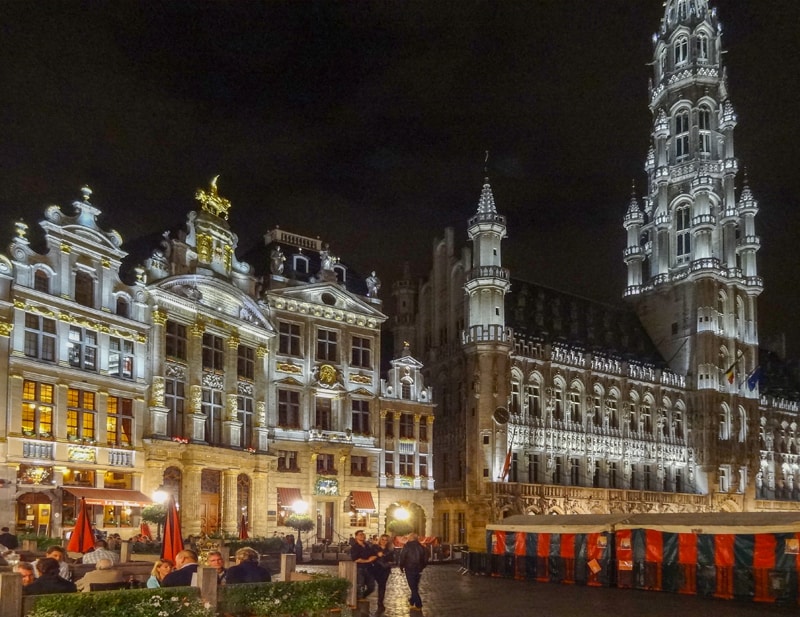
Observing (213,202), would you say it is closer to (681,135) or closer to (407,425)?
(407,425)

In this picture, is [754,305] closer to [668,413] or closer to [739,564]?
[668,413]

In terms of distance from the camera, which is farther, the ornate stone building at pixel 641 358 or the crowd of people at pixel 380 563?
the ornate stone building at pixel 641 358

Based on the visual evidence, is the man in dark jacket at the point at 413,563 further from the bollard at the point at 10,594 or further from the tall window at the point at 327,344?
the tall window at the point at 327,344

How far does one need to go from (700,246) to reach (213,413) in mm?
46137

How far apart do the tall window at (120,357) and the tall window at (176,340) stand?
233 centimetres

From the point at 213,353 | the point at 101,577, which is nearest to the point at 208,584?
the point at 101,577

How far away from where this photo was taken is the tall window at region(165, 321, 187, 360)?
4528 centimetres

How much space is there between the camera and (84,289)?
41.5m

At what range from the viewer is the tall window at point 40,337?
126 ft

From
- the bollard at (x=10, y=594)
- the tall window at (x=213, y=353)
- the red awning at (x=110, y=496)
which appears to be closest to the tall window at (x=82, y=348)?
the red awning at (x=110, y=496)

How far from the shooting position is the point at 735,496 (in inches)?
3009

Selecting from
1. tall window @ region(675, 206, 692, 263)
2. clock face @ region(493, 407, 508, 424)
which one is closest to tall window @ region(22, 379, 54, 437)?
clock face @ region(493, 407, 508, 424)

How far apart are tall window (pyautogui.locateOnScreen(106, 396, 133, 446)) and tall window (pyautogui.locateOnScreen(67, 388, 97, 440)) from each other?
2.82 feet

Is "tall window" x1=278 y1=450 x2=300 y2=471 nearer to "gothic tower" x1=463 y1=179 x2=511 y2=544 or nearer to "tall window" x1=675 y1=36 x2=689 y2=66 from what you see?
"gothic tower" x1=463 y1=179 x2=511 y2=544
